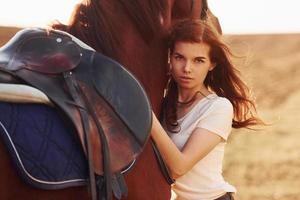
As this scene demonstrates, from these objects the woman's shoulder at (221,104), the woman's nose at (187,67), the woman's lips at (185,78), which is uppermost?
the woman's nose at (187,67)

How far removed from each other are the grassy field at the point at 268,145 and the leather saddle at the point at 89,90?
2.77ft

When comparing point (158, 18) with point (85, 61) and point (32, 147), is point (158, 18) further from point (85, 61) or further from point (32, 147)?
point (32, 147)

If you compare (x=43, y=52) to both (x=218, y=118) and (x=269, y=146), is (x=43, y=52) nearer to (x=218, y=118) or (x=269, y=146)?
(x=218, y=118)

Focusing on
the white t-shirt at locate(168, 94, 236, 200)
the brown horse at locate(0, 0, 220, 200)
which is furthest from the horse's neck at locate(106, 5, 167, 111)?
the white t-shirt at locate(168, 94, 236, 200)

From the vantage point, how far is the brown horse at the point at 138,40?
7.56 feet

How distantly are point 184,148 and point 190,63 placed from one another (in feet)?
1.13

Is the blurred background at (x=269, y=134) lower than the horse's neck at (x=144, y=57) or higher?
lower

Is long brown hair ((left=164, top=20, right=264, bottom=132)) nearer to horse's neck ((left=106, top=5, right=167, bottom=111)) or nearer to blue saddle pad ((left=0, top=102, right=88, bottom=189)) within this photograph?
horse's neck ((left=106, top=5, right=167, bottom=111))

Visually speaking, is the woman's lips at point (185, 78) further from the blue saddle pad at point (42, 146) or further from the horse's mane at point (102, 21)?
the blue saddle pad at point (42, 146)

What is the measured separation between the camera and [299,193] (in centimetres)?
694

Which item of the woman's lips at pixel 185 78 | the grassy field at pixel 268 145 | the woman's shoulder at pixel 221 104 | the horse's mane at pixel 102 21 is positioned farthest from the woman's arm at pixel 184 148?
the grassy field at pixel 268 145

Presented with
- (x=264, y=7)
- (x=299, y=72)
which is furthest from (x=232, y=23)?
(x=299, y=72)

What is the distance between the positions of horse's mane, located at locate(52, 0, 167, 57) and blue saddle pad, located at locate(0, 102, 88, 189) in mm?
412

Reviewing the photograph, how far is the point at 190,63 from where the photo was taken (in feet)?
8.36
